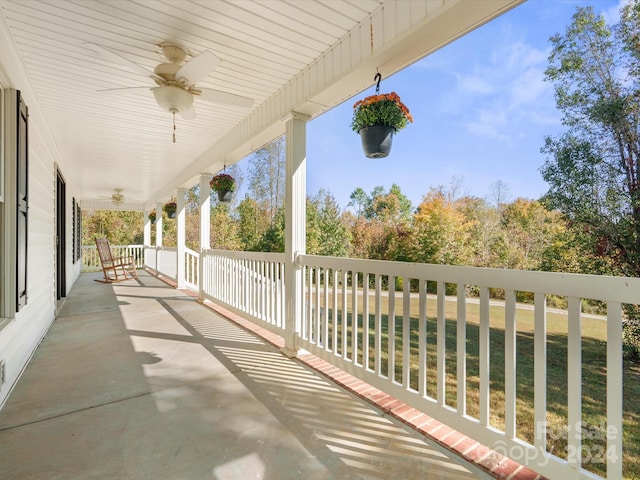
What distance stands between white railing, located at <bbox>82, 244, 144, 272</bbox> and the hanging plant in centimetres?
1085

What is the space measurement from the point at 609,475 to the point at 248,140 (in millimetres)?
3886

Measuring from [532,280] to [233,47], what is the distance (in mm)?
2500

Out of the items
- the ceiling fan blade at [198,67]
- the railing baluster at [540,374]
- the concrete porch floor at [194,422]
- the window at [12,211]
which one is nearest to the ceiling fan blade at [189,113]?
the ceiling fan blade at [198,67]

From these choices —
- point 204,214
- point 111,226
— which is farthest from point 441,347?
point 111,226

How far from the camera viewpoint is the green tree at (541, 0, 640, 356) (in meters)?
3.34

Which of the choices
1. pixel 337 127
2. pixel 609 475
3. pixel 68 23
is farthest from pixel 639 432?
pixel 337 127

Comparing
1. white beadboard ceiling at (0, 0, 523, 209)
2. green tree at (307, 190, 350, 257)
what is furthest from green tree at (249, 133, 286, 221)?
white beadboard ceiling at (0, 0, 523, 209)

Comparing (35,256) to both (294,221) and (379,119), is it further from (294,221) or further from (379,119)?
(379,119)

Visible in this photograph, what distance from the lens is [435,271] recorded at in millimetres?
1739

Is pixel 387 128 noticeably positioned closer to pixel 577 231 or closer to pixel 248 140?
pixel 248 140

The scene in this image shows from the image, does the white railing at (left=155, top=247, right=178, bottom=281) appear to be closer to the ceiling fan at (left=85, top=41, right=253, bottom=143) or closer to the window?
the window

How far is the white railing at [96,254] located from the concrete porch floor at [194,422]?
891cm

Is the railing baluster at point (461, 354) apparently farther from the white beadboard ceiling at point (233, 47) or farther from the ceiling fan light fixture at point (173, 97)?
the ceiling fan light fixture at point (173, 97)

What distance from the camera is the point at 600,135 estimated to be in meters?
3.67
